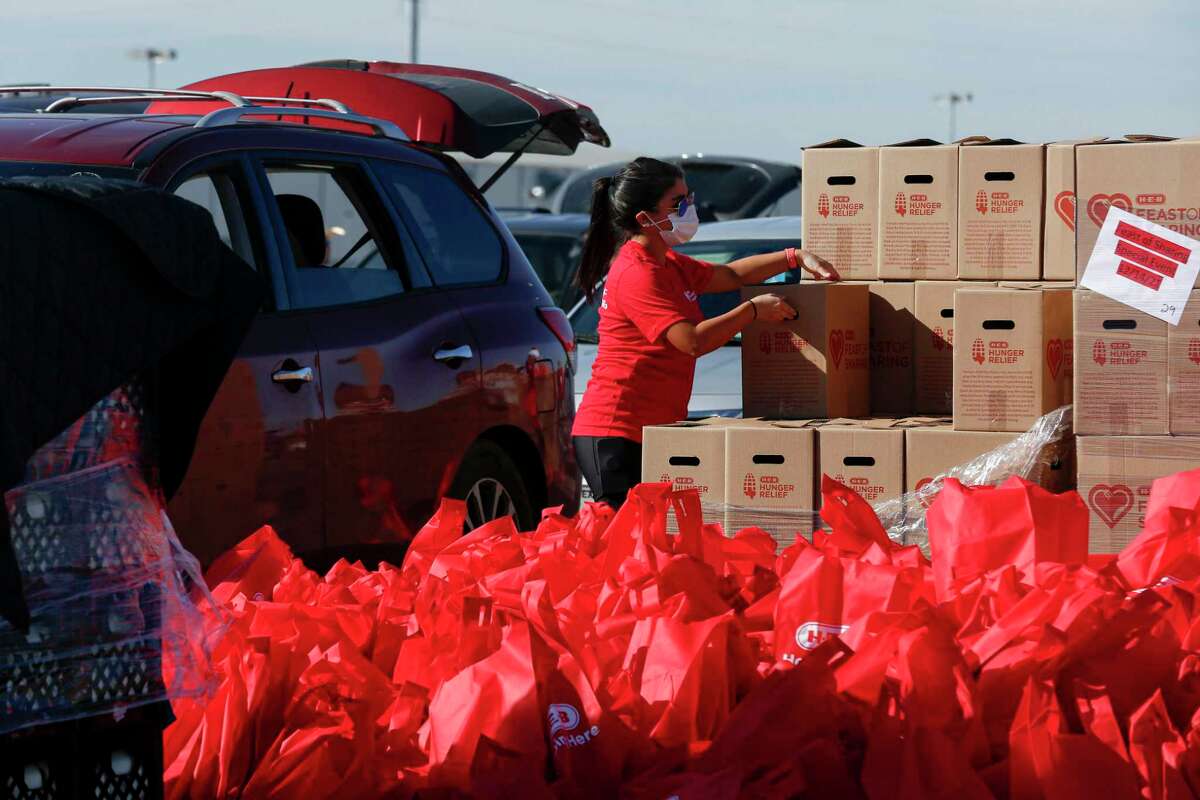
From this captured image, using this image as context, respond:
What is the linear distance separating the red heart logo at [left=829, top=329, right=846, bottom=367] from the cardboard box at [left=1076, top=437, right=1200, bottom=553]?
811mm

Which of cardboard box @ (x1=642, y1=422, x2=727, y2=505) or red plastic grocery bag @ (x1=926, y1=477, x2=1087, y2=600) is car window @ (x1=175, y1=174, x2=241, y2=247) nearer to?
cardboard box @ (x1=642, y1=422, x2=727, y2=505)

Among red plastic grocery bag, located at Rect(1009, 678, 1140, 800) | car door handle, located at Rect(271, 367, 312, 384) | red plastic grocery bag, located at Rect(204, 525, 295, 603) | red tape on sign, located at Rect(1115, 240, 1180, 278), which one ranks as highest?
red tape on sign, located at Rect(1115, 240, 1180, 278)

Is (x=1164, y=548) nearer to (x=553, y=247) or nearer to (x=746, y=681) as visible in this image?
(x=746, y=681)

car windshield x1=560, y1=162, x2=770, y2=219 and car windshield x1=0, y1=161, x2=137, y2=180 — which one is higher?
car windshield x1=560, y1=162, x2=770, y2=219

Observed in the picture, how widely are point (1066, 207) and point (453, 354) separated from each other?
198cm

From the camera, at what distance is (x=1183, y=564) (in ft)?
10.3

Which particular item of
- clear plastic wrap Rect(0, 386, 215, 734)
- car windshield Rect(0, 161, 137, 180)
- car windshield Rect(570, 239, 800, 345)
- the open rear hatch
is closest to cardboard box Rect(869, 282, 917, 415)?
car windshield Rect(0, 161, 137, 180)

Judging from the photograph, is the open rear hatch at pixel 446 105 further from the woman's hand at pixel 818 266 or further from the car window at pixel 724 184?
the car window at pixel 724 184

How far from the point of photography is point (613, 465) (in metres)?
5.29

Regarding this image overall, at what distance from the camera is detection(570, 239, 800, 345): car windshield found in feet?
26.4

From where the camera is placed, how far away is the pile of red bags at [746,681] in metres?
2.42

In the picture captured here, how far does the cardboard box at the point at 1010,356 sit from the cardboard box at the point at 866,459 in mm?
185

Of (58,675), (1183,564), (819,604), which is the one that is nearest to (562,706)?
(819,604)

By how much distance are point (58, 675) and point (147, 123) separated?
3.19 meters
